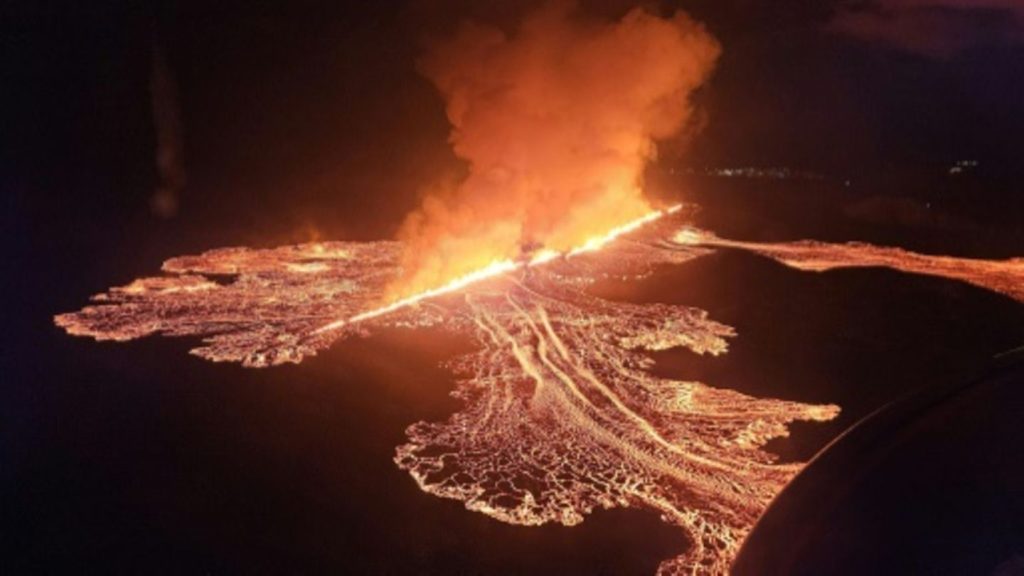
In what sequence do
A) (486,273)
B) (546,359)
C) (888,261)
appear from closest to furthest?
1. (546,359)
2. (486,273)
3. (888,261)

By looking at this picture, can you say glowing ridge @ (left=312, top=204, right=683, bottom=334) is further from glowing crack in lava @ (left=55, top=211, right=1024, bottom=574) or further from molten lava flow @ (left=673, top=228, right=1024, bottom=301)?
molten lava flow @ (left=673, top=228, right=1024, bottom=301)

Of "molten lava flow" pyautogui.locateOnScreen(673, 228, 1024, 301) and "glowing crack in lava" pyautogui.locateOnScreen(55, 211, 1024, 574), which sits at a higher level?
"molten lava flow" pyautogui.locateOnScreen(673, 228, 1024, 301)

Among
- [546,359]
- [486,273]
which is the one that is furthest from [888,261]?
[546,359]

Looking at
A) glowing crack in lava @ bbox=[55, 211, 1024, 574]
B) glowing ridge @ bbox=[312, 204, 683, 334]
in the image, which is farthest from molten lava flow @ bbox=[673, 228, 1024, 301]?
glowing ridge @ bbox=[312, 204, 683, 334]

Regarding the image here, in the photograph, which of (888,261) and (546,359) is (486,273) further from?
(888,261)

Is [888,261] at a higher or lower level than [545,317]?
higher

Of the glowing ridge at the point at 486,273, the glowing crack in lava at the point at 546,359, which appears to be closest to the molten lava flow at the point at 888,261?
the glowing crack in lava at the point at 546,359

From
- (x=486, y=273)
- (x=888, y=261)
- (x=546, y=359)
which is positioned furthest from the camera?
(x=888, y=261)

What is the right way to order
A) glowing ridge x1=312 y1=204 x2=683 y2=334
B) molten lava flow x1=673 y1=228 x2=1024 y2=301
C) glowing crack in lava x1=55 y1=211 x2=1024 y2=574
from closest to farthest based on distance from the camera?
glowing crack in lava x1=55 y1=211 x2=1024 y2=574
glowing ridge x1=312 y1=204 x2=683 y2=334
molten lava flow x1=673 y1=228 x2=1024 y2=301

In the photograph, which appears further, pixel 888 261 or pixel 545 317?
pixel 888 261
